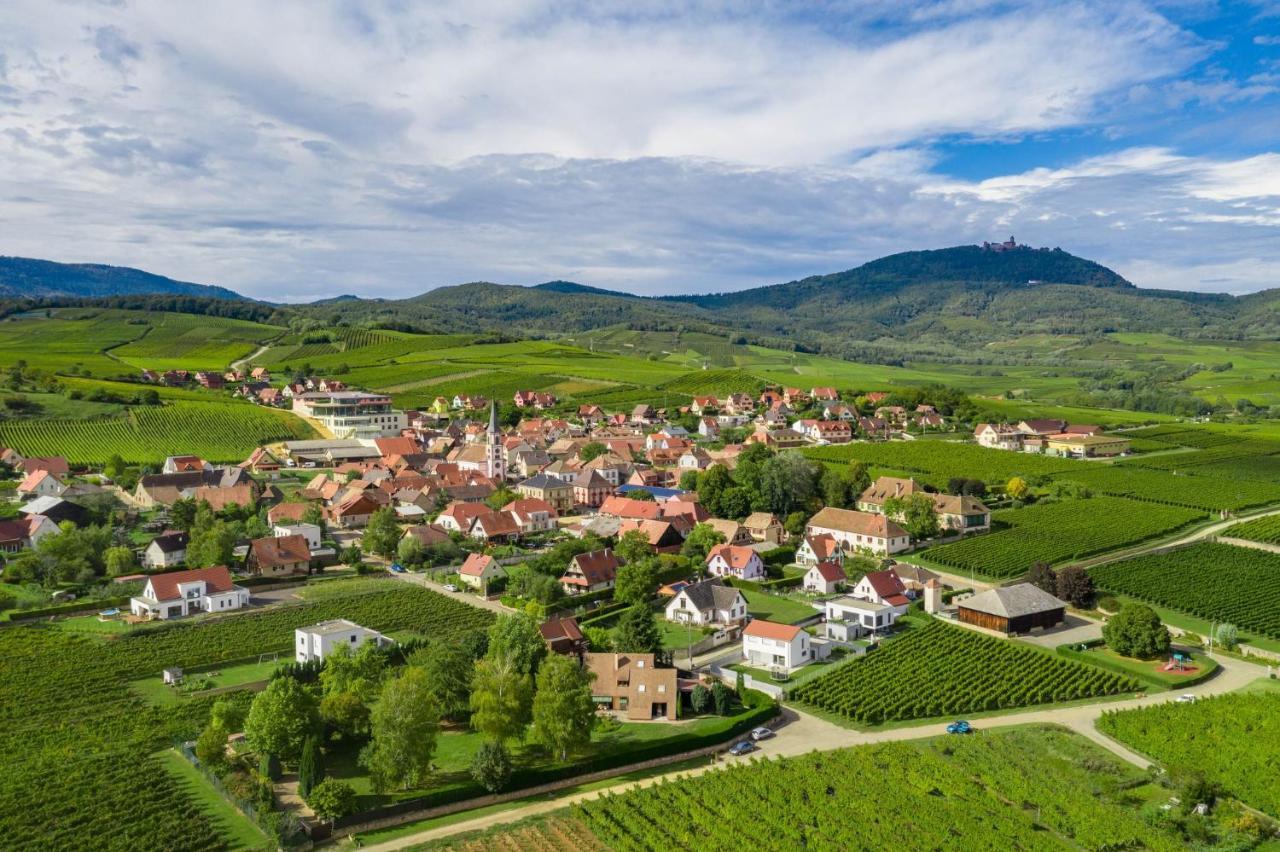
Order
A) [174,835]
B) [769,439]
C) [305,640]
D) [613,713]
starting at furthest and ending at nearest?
[769,439]
[305,640]
[613,713]
[174,835]

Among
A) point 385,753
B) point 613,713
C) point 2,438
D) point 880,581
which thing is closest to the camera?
point 385,753

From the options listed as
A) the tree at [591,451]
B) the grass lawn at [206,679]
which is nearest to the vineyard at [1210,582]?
the grass lawn at [206,679]

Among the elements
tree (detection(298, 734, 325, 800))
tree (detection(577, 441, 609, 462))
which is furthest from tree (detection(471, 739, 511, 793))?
tree (detection(577, 441, 609, 462))

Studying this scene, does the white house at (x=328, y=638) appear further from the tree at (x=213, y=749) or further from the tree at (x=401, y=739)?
the tree at (x=401, y=739)

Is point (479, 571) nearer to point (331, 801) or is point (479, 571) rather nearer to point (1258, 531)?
point (331, 801)

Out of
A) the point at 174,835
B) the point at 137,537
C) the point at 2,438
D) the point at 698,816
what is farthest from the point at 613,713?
the point at 2,438

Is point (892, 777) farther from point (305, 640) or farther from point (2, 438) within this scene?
point (2, 438)
